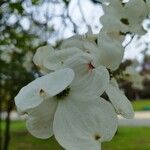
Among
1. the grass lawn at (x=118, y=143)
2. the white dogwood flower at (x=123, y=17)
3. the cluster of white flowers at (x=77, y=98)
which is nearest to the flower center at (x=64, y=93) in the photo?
the cluster of white flowers at (x=77, y=98)

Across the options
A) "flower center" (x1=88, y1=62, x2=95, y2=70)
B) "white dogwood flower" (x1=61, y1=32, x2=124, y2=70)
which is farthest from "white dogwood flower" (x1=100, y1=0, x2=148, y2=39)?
"flower center" (x1=88, y1=62, x2=95, y2=70)

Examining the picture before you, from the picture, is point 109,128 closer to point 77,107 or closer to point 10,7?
point 77,107

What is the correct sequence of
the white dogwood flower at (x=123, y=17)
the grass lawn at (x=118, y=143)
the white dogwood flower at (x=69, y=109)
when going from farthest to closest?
the grass lawn at (x=118, y=143), the white dogwood flower at (x=123, y=17), the white dogwood flower at (x=69, y=109)

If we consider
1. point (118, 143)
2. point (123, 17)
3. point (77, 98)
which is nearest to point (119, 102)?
point (77, 98)

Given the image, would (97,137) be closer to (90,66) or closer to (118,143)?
(90,66)

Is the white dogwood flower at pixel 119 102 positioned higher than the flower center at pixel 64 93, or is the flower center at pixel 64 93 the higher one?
the flower center at pixel 64 93

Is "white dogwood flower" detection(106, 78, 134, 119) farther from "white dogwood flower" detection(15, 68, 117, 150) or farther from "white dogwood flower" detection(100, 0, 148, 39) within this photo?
"white dogwood flower" detection(100, 0, 148, 39)

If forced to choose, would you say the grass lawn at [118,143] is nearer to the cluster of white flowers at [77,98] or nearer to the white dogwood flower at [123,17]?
the white dogwood flower at [123,17]

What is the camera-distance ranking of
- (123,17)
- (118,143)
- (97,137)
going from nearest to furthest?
(97,137) < (123,17) < (118,143)
